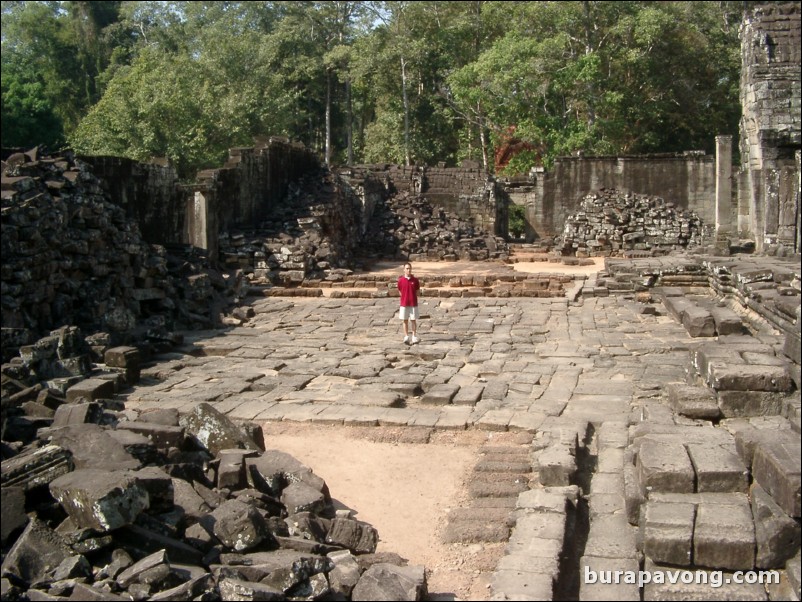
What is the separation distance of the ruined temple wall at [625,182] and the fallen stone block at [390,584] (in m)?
23.7

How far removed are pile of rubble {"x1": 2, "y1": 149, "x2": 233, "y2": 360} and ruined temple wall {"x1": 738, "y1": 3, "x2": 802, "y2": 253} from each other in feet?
35.3

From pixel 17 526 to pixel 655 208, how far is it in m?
23.9

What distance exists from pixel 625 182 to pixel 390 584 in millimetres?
23957

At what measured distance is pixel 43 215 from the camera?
38.0 ft

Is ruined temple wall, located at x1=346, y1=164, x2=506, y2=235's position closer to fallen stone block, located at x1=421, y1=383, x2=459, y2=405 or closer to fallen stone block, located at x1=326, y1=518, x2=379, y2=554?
fallen stone block, located at x1=421, y1=383, x2=459, y2=405

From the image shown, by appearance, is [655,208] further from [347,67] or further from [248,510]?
[248,510]

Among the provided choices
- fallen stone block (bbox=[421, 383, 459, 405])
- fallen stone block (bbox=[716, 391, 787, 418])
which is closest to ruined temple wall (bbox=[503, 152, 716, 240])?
fallen stone block (bbox=[421, 383, 459, 405])

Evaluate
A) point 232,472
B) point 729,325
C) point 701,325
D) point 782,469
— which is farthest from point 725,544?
point 701,325

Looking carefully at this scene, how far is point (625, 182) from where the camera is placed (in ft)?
88.1

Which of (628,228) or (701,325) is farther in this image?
(628,228)

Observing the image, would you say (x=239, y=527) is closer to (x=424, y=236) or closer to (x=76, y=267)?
(x=76, y=267)

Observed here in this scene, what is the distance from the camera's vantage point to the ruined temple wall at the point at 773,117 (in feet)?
53.2

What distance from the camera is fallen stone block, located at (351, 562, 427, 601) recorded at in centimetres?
456

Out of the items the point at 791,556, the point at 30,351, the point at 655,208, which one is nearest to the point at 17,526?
the point at 791,556
